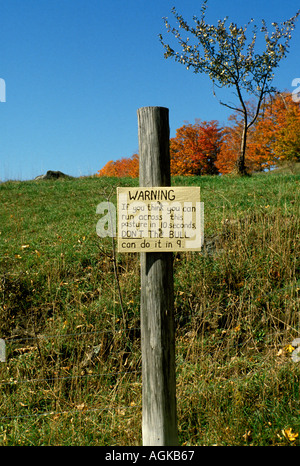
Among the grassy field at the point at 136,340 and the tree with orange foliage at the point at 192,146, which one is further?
the tree with orange foliage at the point at 192,146

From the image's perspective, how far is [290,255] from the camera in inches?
230

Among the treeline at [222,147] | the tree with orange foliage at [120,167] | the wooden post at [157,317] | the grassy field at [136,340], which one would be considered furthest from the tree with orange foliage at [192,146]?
the wooden post at [157,317]

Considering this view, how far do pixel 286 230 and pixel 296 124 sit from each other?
2445 centimetres

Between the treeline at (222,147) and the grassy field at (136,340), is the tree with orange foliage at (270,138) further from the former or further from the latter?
the grassy field at (136,340)

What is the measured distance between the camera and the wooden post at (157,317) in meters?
2.78

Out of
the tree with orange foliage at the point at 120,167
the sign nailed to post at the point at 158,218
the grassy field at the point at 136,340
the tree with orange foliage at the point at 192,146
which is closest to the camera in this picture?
the sign nailed to post at the point at 158,218

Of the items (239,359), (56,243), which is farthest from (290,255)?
(56,243)

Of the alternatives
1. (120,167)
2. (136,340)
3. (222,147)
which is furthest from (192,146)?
(136,340)

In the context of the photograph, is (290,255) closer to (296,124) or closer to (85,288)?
(85,288)

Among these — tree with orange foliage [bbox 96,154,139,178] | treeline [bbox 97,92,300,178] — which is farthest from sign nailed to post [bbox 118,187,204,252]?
tree with orange foliage [bbox 96,154,139,178]

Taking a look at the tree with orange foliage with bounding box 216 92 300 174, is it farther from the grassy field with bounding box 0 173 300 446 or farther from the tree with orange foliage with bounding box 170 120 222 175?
the grassy field with bounding box 0 173 300 446

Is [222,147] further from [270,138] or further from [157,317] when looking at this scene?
[157,317]

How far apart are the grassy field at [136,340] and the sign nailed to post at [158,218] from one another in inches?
64.0

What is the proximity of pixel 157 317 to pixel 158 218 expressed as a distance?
662 mm
